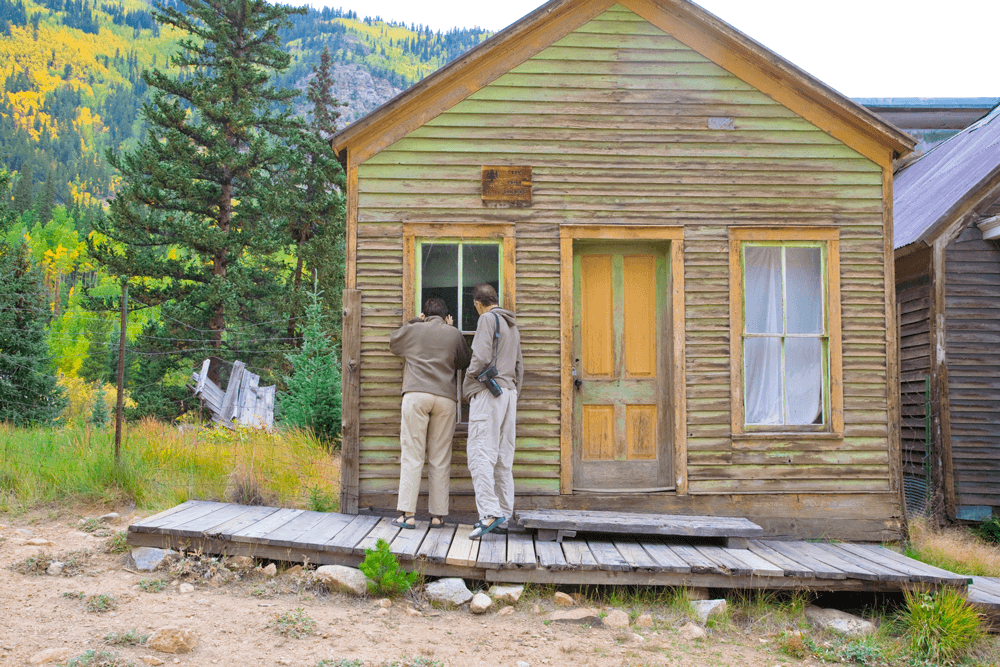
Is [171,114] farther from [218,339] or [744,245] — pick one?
[744,245]

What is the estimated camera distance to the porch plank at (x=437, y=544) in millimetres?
5070

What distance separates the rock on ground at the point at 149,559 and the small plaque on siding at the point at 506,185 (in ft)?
13.8

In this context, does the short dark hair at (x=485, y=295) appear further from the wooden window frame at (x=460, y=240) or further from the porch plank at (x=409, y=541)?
the porch plank at (x=409, y=541)

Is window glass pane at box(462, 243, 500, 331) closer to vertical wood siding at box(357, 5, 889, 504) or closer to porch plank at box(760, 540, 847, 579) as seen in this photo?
vertical wood siding at box(357, 5, 889, 504)

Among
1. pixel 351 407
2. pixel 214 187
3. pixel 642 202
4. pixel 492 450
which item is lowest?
pixel 492 450

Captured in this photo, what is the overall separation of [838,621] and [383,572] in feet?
11.2

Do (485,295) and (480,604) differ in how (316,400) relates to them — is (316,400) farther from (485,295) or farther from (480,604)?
(480,604)

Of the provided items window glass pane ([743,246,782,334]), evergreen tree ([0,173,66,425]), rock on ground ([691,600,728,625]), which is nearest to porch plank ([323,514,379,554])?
rock on ground ([691,600,728,625])

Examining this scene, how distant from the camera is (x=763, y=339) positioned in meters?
6.89

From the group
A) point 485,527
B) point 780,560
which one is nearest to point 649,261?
point 780,560

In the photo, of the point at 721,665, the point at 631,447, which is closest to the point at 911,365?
the point at 631,447

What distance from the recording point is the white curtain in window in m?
6.81

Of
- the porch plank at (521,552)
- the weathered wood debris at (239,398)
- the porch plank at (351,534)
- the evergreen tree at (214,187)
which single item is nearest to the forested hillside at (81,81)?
the evergreen tree at (214,187)

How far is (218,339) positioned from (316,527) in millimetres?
17167
